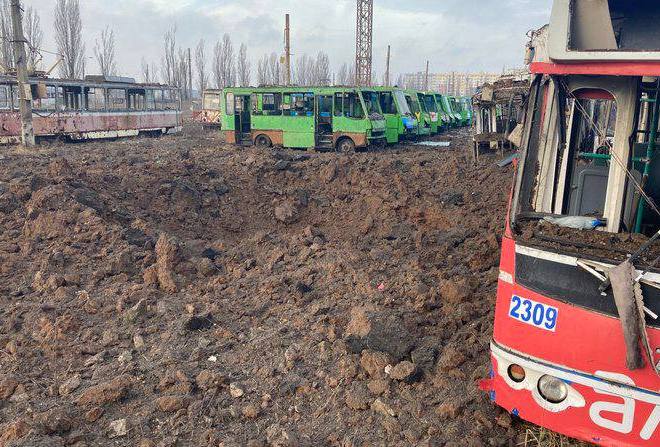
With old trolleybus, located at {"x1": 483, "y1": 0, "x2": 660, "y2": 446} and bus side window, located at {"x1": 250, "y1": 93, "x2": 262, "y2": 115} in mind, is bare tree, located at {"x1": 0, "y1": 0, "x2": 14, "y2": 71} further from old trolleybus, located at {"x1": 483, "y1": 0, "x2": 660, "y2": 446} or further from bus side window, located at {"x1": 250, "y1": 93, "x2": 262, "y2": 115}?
old trolleybus, located at {"x1": 483, "y1": 0, "x2": 660, "y2": 446}

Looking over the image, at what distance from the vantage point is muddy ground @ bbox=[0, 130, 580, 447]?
13.3 ft

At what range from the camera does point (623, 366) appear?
3080 mm

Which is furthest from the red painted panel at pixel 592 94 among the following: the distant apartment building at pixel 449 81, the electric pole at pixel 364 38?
the distant apartment building at pixel 449 81

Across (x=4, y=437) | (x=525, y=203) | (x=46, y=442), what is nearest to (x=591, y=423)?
(x=525, y=203)

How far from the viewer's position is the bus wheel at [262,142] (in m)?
21.1

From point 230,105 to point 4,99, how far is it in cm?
788

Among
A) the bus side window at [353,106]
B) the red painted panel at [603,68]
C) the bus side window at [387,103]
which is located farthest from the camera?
the bus side window at [387,103]

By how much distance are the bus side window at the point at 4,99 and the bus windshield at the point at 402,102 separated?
14021 mm

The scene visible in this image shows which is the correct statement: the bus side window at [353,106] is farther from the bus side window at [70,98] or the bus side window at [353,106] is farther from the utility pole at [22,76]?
the bus side window at [70,98]

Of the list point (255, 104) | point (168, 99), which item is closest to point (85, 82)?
point (168, 99)

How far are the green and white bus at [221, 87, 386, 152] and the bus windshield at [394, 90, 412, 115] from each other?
6.11 ft

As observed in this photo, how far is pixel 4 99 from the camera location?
20016 millimetres

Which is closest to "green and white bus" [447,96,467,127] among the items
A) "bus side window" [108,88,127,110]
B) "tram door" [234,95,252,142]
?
"tram door" [234,95,252,142]

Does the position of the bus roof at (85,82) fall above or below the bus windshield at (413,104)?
above
